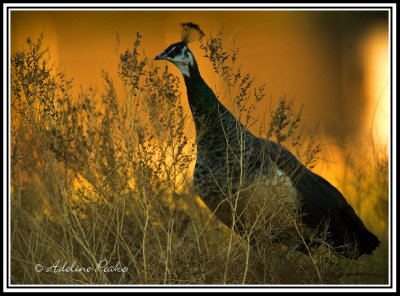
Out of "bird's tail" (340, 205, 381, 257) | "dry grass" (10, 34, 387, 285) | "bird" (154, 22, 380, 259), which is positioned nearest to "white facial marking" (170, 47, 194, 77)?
"bird" (154, 22, 380, 259)

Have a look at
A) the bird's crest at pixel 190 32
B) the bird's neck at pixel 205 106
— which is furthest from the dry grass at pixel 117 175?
the bird's neck at pixel 205 106

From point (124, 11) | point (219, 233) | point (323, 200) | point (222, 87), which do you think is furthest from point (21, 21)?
point (323, 200)

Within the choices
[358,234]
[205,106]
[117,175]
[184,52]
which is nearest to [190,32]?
[184,52]

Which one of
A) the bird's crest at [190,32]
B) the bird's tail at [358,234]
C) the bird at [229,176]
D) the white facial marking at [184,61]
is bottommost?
the bird's tail at [358,234]

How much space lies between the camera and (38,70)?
1.93 metres

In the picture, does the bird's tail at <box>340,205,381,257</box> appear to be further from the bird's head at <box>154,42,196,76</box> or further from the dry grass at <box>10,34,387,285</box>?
the bird's head at <box>154,42,196,76</box>

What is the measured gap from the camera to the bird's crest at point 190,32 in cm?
233

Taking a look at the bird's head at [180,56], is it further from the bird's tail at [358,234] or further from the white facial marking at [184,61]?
the bird's tail at [358,234]

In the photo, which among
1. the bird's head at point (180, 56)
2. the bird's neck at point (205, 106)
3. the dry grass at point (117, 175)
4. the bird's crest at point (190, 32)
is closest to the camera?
the dry grass at point (117, 175)

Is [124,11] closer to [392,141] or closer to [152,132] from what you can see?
[152,132]

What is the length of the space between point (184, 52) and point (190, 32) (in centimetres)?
17

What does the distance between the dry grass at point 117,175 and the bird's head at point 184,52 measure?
0.43 metres

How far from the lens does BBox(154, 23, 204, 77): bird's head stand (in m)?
2.34

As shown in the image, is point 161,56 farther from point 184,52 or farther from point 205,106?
point 205,106
